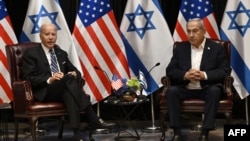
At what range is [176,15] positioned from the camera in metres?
7.21

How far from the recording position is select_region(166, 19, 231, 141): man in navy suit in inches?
216

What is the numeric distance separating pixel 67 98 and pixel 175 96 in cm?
118

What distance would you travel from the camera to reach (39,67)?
5.83 m

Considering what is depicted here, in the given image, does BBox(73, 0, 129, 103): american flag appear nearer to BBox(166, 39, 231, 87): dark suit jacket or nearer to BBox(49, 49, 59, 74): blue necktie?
BBox(49, 49, 59, 74): blue necktie

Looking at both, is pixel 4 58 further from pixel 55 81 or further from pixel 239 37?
pixel 239 37

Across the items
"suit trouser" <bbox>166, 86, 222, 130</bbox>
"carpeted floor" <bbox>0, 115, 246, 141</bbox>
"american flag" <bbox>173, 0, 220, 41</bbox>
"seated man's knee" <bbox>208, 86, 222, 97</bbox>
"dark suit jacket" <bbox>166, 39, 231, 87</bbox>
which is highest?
"american flag" <bbox>173, 0, 220, 41</bbox>


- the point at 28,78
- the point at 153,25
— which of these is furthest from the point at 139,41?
the point at 28,78

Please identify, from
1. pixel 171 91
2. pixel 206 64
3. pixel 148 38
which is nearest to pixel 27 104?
pixel 171 91

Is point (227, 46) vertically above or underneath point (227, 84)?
above

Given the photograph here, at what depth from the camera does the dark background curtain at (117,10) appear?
709 cm

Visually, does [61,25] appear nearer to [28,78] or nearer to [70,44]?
[70,44]

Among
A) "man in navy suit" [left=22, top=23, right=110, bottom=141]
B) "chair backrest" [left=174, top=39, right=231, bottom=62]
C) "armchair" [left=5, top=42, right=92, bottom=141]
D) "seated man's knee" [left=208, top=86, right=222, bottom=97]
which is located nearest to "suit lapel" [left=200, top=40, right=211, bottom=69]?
"chair backrest" [left=174, top=39, right=231, bottom=62]

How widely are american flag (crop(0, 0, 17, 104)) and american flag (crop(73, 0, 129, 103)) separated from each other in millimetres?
859

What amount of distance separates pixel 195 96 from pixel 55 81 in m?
1.58
